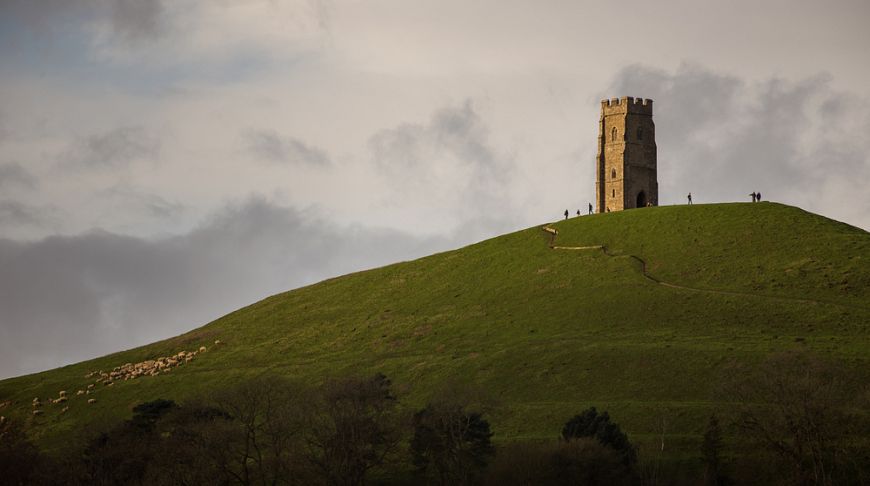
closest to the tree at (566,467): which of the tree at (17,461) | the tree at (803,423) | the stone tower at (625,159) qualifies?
the tree at (803,423)

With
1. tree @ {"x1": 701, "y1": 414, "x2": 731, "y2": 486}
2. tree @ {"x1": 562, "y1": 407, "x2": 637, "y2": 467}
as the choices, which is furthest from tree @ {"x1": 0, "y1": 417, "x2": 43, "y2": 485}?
tree @ {"x1": 701, "y1": 414, "x2": 731, "y2": 486}

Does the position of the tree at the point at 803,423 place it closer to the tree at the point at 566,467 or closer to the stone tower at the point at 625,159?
the tree at the point at 566,467

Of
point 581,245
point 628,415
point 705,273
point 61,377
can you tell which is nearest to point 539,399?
point 628,415

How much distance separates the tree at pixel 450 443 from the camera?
2815 inches

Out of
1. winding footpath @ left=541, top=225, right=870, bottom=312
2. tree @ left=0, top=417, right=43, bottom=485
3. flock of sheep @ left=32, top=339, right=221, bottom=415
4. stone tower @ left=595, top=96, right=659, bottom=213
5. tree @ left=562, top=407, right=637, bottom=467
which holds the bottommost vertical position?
tree @ left=0, top=417, right=43, bottom=485

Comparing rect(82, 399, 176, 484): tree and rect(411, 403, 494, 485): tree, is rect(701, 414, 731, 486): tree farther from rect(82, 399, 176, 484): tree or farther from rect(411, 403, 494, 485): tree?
rect(82, 399, 176, 484): tree

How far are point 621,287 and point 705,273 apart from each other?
7.74 metres

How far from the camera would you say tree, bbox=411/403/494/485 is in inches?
2815

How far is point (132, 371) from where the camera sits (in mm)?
116562

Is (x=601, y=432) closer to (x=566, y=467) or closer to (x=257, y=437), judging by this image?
(x=566, y=467)

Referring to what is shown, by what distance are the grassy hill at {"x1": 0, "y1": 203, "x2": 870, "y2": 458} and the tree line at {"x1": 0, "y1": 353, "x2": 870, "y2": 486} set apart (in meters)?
3.62

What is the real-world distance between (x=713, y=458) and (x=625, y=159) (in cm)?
6753

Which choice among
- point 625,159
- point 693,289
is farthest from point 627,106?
point 693,289

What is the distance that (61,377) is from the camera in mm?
120875
